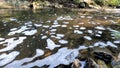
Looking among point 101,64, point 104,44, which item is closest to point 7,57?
point 101,64

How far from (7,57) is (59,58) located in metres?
1.69

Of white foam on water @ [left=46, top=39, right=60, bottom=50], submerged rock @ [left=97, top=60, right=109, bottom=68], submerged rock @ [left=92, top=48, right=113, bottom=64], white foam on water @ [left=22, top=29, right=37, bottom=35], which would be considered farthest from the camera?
white foam on water @ [left=22, top=29, right=37, bottom=35]

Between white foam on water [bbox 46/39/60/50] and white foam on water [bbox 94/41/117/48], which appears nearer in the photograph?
white foam on water [bbox 46/39/60/50]

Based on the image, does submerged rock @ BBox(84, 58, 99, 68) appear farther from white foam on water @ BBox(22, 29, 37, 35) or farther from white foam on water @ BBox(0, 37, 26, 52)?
white foam on water @ BBox(22, 29, 37, 35)

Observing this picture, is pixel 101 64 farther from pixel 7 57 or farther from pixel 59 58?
pixel 7 57

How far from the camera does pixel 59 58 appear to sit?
7617mm

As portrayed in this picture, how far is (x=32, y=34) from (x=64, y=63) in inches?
158

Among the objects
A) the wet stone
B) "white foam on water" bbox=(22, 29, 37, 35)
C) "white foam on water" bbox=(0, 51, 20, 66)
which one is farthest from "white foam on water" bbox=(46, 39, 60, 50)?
the wet stone

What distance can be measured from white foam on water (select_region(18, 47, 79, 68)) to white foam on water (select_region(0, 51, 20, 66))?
0.70 m

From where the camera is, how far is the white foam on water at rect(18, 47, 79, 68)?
704 cm

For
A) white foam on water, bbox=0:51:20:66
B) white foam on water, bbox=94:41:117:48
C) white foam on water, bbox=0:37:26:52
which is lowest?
white foam on water, bbox=94:41:117:48

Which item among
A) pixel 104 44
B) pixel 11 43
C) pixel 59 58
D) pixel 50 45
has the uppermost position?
pixel 11 43

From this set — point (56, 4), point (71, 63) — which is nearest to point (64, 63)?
point (71, 63)

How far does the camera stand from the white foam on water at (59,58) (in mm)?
7043
